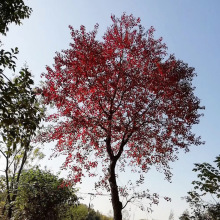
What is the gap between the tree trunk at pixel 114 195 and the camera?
8617 millimetres

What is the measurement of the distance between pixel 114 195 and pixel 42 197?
3.93 meters

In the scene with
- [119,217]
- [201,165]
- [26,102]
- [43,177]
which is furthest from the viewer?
[43,177]

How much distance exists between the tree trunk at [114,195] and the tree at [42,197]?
8.37 ft

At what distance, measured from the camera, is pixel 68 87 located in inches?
376

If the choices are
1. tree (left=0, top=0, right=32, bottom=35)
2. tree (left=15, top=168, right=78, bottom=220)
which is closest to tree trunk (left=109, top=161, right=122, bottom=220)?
tree (left=15, top=168, right=78, bottom=220)

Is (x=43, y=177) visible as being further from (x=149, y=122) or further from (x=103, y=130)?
(x=149, y=122)

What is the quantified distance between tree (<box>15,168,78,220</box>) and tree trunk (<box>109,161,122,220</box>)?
2550 millimetres

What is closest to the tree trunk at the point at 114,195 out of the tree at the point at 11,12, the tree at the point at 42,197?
the tree at the point at 42,197

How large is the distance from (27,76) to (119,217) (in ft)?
22.5

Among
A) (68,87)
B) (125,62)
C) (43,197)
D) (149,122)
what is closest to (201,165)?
(149,122)

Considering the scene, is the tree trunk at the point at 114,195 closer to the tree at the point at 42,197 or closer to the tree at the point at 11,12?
the tree at the point at 42,197

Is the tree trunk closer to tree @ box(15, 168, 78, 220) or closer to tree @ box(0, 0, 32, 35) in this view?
tree @ box(15, 168, 78, 220)

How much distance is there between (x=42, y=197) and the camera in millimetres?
10648

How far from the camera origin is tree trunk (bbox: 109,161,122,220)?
862 centimetres
